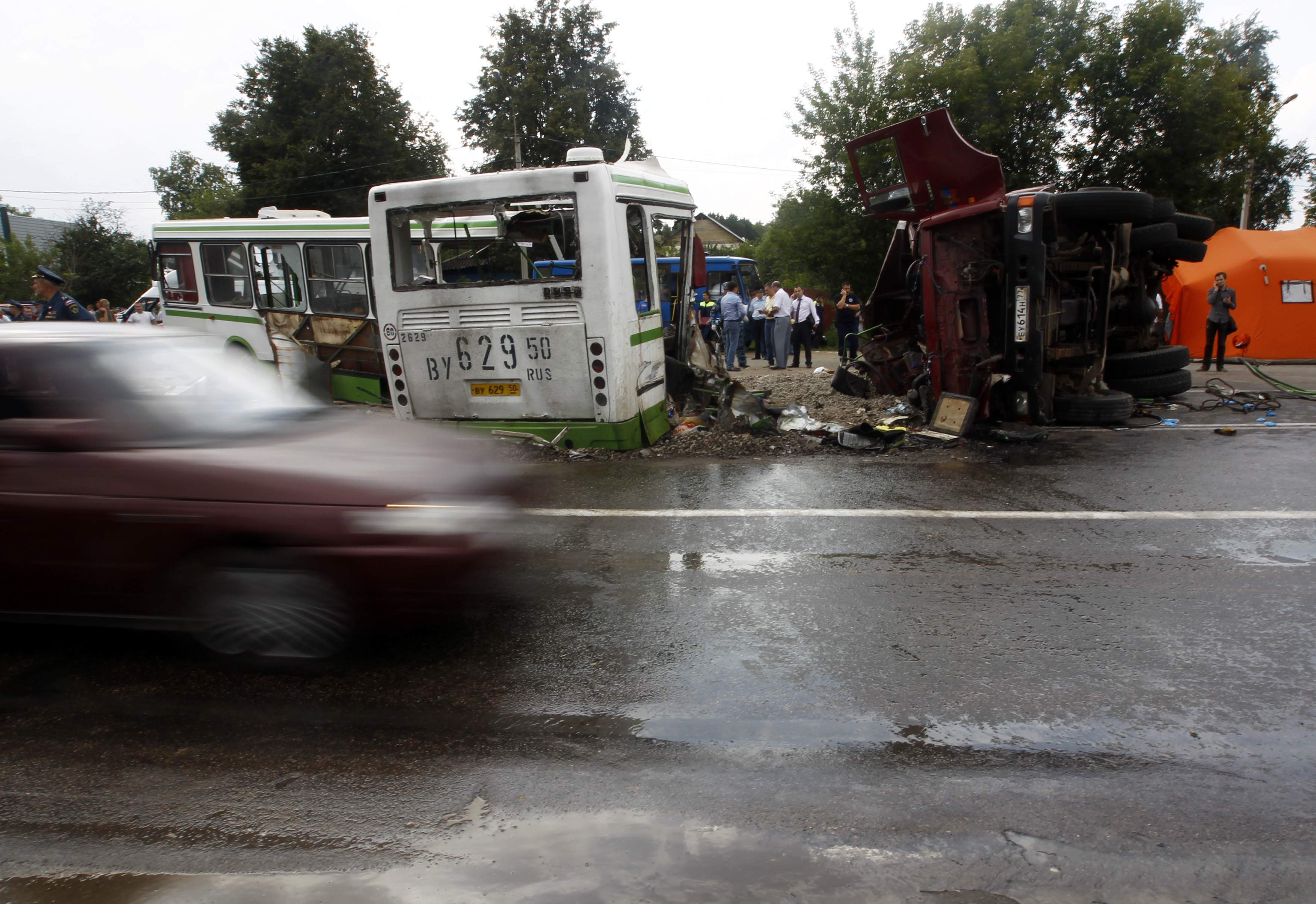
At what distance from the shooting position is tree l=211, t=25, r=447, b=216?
4366 centimetres

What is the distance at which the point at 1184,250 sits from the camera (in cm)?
1033

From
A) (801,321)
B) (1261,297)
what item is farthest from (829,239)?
(1261,297)

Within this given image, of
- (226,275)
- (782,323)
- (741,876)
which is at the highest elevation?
(226,275)

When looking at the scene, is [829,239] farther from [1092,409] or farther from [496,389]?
[496,389]

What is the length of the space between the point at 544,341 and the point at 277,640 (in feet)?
16.6

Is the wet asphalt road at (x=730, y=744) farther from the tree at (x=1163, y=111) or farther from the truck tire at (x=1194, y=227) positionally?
the tree at (x=1163, y=111)

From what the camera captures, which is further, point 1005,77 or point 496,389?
point 1005,77

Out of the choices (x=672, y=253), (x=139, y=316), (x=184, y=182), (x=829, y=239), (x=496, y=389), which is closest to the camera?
(x=496, y=389)

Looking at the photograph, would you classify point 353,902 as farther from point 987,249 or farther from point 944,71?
point 944,71

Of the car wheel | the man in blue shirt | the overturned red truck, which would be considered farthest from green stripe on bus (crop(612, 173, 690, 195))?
the man in blue shirt

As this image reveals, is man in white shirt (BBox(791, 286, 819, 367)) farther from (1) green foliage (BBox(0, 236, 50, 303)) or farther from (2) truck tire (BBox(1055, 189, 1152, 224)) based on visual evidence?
(1) green foliage (BBox(0, 236, 50, 303))

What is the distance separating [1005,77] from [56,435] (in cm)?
3036

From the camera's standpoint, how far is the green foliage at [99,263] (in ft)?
160

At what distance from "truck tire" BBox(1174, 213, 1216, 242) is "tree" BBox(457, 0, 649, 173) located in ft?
133
